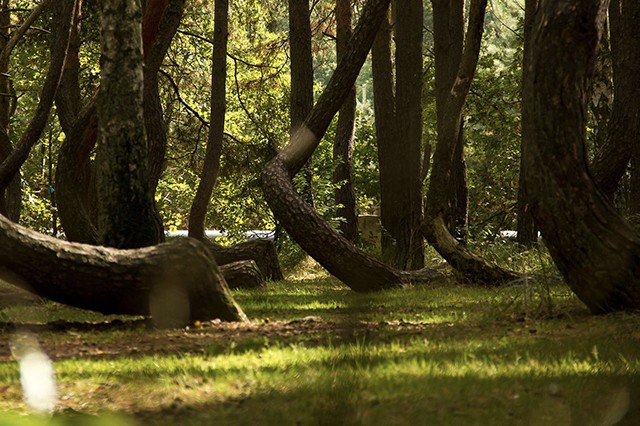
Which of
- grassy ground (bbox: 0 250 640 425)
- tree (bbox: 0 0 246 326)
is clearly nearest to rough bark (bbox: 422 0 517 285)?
grassy ground (bbox: 0 250 640 425)

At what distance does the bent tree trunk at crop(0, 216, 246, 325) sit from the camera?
973 centimetres

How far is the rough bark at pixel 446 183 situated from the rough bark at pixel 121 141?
631cm

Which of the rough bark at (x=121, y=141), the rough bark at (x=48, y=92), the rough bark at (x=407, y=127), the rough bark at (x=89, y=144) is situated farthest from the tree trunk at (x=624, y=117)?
the rough bark at (x=48, y=92)

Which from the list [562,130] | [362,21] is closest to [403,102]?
[362,21]

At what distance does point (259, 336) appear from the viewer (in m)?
9.27

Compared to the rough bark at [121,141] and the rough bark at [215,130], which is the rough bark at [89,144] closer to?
the rough bark at [121,141]

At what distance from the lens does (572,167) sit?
947 centimetres

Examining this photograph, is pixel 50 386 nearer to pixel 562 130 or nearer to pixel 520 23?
pixel 562 130

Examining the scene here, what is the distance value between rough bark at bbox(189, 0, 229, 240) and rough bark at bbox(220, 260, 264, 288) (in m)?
6.17

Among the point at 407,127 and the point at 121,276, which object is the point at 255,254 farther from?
the point at 121,276

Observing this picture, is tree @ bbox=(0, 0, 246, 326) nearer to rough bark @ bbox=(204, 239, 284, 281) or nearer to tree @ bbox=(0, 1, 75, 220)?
tree @ bbox=(0, 1, 75, 220)

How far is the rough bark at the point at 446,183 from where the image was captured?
1603 cm

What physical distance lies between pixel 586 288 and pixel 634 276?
484 millimetres

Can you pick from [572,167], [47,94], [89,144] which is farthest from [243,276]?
[572,167]
